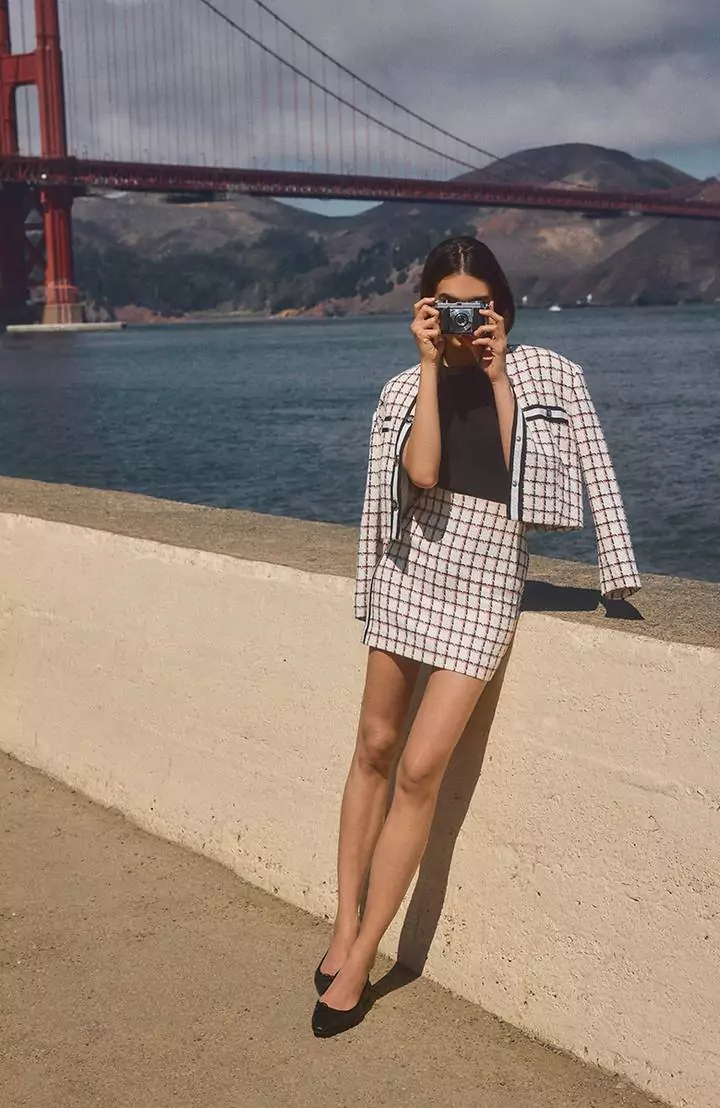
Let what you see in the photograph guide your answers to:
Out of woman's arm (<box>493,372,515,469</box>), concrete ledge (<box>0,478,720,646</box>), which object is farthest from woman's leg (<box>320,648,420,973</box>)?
woman's arm (<box>493,372,515,469</box>)

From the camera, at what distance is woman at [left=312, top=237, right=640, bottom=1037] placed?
2.01m

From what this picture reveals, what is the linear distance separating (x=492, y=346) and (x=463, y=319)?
0.17ft

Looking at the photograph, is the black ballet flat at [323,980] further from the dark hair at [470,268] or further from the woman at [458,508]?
the dark hair at [470,268]

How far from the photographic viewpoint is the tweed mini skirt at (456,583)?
2037 millimetres

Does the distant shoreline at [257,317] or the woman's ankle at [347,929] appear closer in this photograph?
the woman's ankle at [347,929]

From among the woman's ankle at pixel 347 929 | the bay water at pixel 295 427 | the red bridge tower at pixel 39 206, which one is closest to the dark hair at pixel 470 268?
the woman's ankle at pixel 347 929

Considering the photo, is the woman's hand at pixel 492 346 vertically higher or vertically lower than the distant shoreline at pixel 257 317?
higher

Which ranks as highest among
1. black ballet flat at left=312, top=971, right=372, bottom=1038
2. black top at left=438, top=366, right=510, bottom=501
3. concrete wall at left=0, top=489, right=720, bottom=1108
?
black top at left=438, top=366, right=510, bottom=501

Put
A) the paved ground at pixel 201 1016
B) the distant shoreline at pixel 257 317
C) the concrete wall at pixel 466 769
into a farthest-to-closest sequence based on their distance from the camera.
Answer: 1. the distant shoreline at pixel 257 317
2. the paved ground at pixel 201 1016
3. the concrete wall at pixel 466 769

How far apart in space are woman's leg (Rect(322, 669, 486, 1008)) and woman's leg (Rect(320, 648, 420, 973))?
0.12ft

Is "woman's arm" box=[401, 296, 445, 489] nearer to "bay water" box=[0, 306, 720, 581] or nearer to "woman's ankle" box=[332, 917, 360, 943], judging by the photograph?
"woman's ankle" box=[332, 917, 360, 943]

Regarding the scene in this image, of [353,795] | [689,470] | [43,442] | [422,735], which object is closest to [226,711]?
[353,795]

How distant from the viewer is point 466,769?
2.18m

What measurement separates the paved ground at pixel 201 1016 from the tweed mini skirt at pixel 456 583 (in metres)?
0.53
